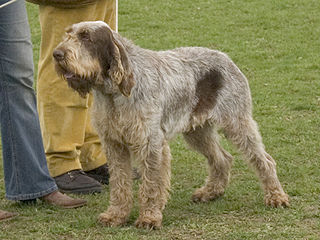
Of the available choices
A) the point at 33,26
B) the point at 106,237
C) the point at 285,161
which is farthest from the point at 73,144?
the point at 33,26

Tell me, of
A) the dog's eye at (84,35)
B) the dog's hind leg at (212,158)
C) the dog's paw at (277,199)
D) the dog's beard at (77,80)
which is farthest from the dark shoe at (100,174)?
the dog's eye at (84,35)

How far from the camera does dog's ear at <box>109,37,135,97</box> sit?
18.2 ft

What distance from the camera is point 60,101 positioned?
7.00m

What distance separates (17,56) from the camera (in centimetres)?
605

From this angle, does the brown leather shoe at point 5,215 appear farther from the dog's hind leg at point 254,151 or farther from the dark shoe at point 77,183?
the dog's hind leg at point 254,151

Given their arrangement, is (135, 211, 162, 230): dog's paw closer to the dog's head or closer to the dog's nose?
the dog's head

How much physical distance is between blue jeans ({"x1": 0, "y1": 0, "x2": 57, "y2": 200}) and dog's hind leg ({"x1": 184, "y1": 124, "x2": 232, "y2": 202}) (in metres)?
1.29

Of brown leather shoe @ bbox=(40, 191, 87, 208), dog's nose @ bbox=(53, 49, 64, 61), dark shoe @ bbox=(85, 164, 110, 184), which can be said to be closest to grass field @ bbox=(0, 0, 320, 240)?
brown leather shoe @ bbox=(40, 191, 87, 208)

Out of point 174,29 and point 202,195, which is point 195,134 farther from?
point 174,29

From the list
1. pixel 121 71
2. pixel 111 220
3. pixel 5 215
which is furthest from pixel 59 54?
pixel 5 215

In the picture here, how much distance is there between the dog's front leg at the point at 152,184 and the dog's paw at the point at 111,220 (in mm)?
157

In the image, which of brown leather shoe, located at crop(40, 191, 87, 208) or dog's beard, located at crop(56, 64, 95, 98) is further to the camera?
brown leather shoe, located at crop(40, 191, 87, 208)

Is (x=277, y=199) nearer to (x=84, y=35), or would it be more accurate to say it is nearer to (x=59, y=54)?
(x=84, y=35)

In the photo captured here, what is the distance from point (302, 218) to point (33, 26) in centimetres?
1057
